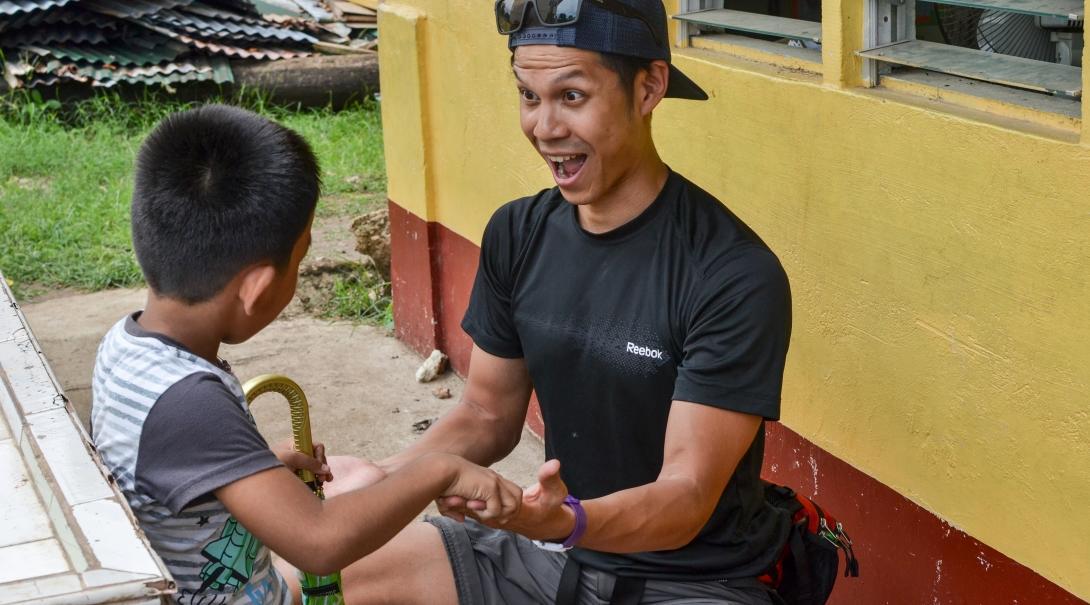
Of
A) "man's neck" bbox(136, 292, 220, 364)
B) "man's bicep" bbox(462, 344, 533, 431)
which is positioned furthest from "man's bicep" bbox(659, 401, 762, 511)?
"man's neck" bbox(136, 292, 220, 364)

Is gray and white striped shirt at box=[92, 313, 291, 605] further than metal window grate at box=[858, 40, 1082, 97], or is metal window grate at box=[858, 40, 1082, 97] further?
metal window grate at box=[858, 40, 1082, 97]

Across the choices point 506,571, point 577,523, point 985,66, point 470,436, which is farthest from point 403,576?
point 985,66

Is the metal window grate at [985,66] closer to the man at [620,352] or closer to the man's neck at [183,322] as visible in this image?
the man at [620,352]

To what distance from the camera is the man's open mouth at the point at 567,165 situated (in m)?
2.51

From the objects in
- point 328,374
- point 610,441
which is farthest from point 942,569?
point 328,374

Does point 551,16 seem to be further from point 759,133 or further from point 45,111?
point 45,111

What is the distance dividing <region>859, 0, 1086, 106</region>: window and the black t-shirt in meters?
0.61

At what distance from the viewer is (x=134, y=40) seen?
384 inches

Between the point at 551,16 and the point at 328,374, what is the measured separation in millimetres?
3296

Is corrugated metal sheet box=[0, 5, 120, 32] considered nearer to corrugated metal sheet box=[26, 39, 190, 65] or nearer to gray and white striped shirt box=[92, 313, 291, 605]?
corrugated metal sheet box=[26, 39, 190, 65]

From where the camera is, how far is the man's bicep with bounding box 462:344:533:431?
9.18 feet

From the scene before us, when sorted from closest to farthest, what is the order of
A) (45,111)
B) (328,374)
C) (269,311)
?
(269,311) → (328,374) → (45,111)

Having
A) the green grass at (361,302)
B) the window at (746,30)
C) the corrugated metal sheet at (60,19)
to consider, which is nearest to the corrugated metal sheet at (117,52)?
the corrugated metal sheet at (60,19)

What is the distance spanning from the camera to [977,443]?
2.65m
